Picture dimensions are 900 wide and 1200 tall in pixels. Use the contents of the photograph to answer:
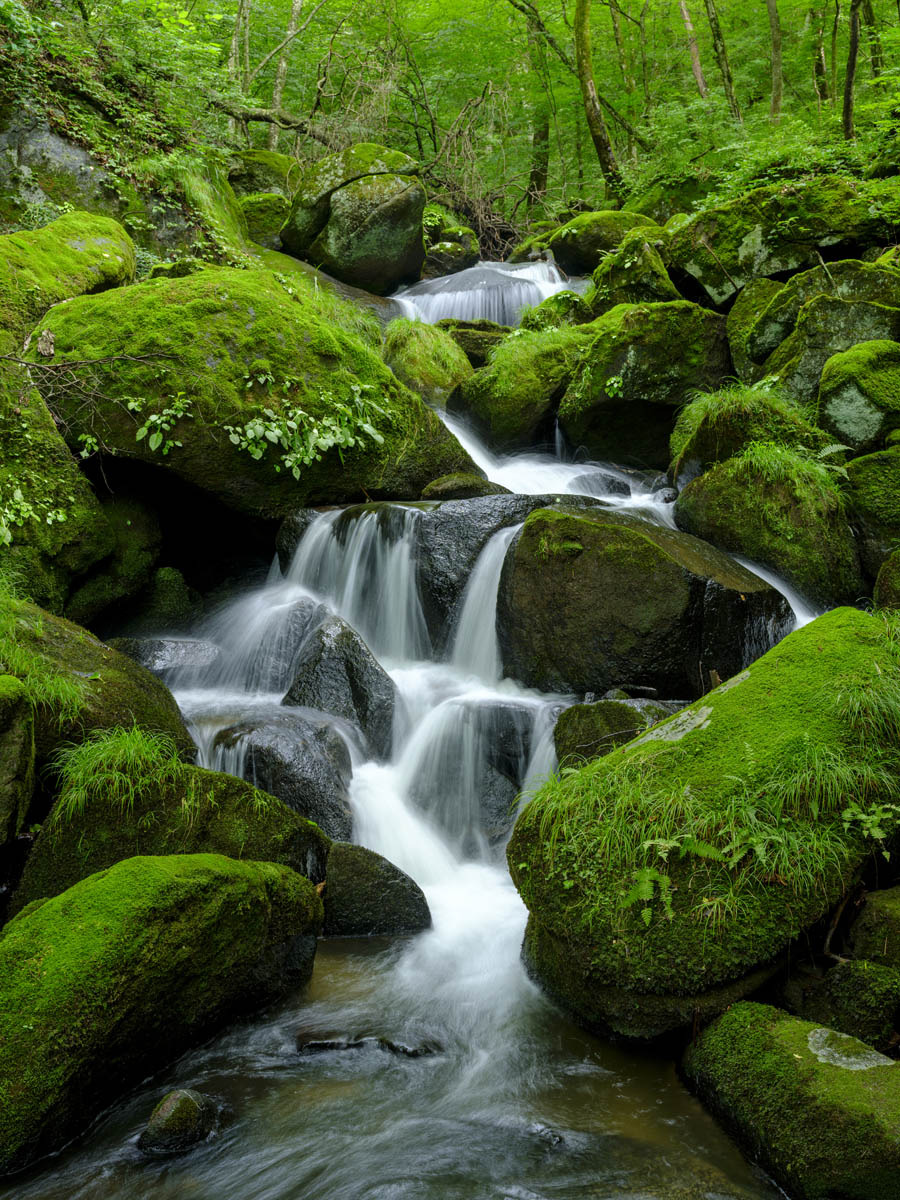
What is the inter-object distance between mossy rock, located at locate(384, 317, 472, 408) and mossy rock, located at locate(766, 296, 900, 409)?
14.9 feet

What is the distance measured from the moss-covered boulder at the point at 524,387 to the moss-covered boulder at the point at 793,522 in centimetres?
346

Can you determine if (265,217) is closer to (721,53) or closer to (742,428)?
(721,53)

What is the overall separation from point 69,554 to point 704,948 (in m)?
5.76

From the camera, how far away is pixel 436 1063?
3455 millimetres

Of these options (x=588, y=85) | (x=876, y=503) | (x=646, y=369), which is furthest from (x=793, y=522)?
(x=588, y=85)

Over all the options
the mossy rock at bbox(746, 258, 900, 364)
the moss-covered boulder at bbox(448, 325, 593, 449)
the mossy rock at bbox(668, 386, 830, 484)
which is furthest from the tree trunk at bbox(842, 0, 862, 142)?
the mossy rock at bbox(668, 386, 830, 484)

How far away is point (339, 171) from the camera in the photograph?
47.7ft

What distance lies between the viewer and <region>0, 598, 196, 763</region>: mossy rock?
443cm

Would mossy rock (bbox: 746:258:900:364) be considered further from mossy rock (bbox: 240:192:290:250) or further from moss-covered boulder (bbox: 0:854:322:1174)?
mossy rock (bbox: 240:192:290:250)

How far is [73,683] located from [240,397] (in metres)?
3.49

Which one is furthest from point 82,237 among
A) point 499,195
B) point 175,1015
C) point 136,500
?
point 499,195

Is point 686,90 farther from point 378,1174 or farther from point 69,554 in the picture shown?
point 378,1174

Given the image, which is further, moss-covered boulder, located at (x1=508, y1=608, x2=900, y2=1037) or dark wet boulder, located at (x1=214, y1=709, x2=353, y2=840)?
dark wet boulder, located at (x1=214, y1=709, x2=353, y2=840)

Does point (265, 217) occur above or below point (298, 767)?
above
